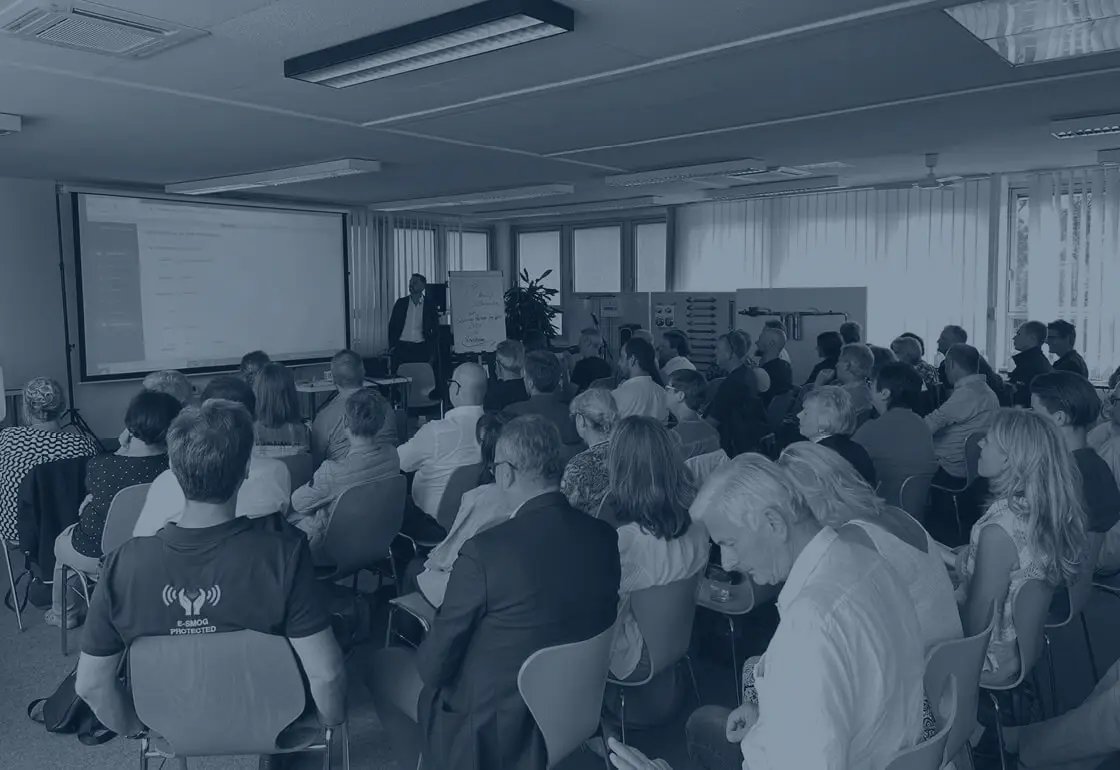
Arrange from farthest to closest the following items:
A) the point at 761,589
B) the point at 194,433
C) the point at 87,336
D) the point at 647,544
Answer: the point at 87,336 < the point at 761,589 < the point at 647,544 < the point at 194,433

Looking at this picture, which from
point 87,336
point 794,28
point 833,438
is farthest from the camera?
point 87,336

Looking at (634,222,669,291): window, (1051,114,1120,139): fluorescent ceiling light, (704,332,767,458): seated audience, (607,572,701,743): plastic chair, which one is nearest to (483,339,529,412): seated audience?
(704,332,767,458): seated audience

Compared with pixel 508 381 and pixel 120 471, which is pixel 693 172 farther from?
pixel 120 471

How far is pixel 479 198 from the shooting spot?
998cm

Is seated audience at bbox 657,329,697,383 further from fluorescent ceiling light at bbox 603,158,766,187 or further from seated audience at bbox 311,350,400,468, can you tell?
seated audience at bbox 311,350,400,468

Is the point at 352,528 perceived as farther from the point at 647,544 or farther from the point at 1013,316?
the point at 1013,316

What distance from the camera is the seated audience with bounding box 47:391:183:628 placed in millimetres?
3732

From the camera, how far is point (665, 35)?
3.73 meters

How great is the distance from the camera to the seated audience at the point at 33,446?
4.20 meters

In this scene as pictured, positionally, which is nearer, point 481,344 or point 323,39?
point 323,39

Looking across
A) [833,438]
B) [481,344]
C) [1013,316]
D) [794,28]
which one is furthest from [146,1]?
[1013,316]

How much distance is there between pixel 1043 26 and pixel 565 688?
10.8ft

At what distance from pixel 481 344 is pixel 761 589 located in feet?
25.8

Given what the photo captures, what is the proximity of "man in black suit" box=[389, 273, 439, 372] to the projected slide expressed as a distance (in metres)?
1.00
